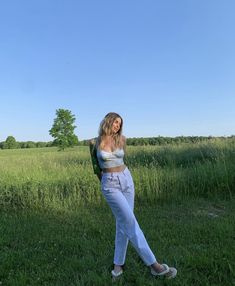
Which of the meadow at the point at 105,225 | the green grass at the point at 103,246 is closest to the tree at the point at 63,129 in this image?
the meadow at the point at 105,225

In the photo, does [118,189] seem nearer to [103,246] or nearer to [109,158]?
[109,158]

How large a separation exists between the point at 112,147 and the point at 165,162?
11594 millimetres

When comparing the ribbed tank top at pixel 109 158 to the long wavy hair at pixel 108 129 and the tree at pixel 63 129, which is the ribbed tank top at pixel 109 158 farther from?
the tree at pixel 63 129

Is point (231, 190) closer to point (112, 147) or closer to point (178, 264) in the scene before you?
point (178, 264)

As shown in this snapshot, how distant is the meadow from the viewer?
201 inches

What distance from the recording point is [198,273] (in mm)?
4922

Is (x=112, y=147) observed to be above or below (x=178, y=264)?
above

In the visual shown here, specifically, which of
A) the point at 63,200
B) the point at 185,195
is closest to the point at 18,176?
the point at 63,200

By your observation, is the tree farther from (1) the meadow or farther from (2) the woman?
(2) the woman

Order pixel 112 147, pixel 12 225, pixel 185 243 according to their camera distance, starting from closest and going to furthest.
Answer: pixel 112 147 → pixel 185 243 → pixel 12 225

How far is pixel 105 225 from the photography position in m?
7.89

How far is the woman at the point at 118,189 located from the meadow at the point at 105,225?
241 millimetres

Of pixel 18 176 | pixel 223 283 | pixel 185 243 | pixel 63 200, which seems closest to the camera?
pixel 223 283

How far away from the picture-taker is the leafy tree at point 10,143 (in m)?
86.4
